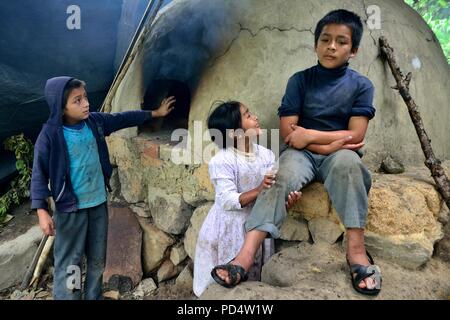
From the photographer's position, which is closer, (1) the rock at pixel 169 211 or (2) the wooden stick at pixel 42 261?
(1) the rock at pixel 169 211

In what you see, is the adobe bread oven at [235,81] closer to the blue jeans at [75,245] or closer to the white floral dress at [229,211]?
the white floral dress at [229,211]

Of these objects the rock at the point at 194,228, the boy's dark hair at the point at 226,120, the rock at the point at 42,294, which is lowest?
the rock at the point at 42,294

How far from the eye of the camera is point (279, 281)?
202 centimetres

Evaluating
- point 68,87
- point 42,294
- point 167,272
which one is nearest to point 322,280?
point 68,87

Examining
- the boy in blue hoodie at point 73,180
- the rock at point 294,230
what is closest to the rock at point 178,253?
the boy in blue hoodie at point 73,180

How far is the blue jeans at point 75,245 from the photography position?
229 cm

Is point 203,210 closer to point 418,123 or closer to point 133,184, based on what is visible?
point 133,184

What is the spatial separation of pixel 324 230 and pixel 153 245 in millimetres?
1949

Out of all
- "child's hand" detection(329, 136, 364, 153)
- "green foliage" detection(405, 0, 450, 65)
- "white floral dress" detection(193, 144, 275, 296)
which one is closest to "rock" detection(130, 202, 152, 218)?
"white floral dress" detection(193, 144, 275, 296)

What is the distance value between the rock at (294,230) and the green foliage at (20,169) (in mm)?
3756

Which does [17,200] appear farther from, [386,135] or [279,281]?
[386,135]

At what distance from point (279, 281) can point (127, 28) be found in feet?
15.5
